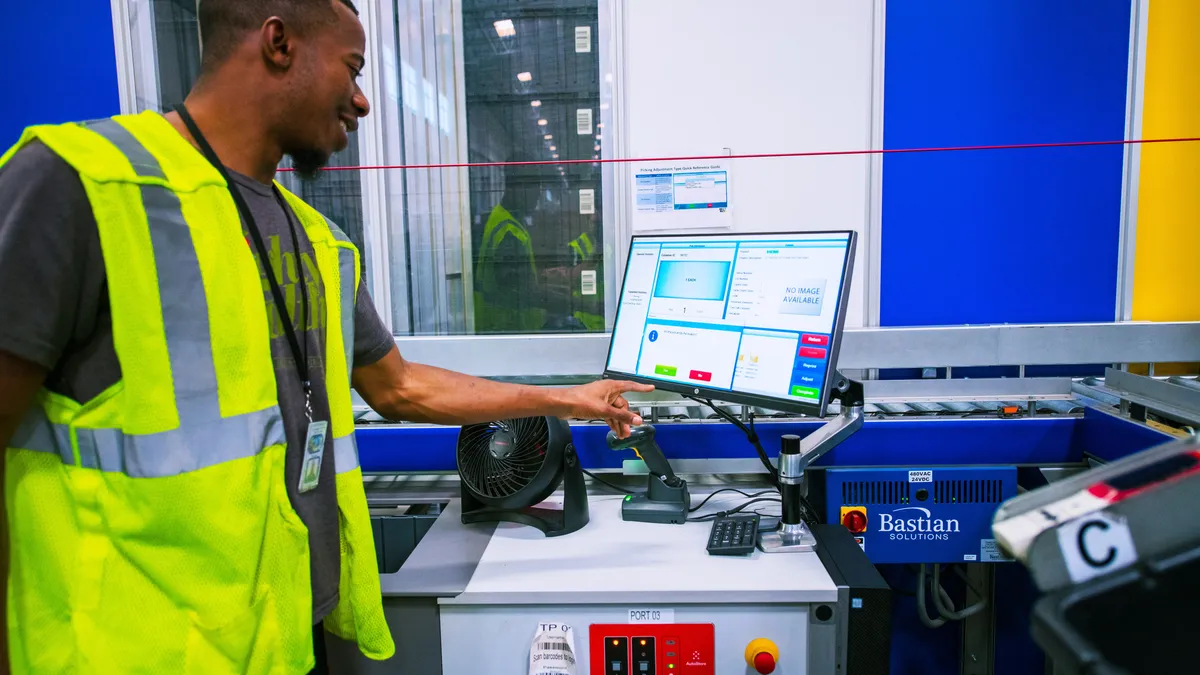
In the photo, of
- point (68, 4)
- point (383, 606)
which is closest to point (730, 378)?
point (383, 606)

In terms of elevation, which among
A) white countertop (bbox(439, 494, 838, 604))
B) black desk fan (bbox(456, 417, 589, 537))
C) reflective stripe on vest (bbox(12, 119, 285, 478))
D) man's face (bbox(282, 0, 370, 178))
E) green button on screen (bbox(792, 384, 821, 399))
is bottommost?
white countertop (bbox(439, 494, 838, 604))

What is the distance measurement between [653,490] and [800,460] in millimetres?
331

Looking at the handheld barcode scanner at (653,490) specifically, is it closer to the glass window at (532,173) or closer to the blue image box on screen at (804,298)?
the blue image box on screen at (804,298)

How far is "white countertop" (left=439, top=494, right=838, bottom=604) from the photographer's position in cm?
108

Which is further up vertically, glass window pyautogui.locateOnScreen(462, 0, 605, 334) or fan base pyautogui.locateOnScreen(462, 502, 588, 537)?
glass window pyautogui.locateOnScreen(462, 0, 605, 334)

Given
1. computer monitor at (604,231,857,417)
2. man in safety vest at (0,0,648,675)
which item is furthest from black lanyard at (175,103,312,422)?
computer monitor at (604,231,857,417)

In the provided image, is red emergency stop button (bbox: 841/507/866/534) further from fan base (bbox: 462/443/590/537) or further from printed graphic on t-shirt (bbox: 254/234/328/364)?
printed graphic on t-shirt (bbox: 254/234/328/364)

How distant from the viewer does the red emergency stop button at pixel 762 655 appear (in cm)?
107

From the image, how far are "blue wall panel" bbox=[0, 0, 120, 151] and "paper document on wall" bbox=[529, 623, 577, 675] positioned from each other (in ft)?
6.51

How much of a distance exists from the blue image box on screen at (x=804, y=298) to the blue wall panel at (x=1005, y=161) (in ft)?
2.31

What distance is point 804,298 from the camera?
1271 mm

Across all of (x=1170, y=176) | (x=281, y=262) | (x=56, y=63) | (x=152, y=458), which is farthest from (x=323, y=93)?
(x=1170, y=176)

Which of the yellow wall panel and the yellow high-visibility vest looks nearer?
the yellow high-visibility vest

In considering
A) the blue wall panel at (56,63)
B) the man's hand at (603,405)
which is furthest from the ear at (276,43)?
the blue wall panel at (56,63)
